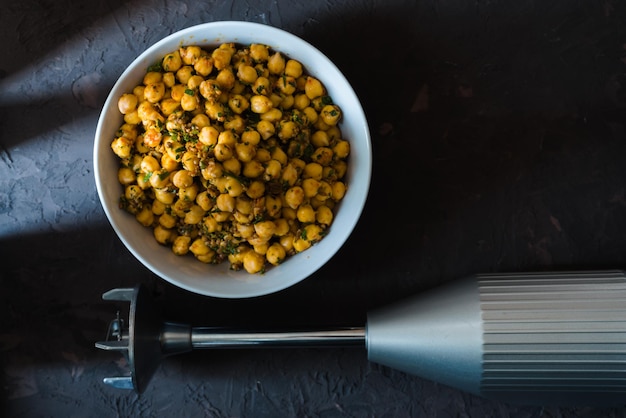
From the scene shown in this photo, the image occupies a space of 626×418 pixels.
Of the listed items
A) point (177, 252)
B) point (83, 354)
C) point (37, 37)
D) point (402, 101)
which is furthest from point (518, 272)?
point (37, 37)

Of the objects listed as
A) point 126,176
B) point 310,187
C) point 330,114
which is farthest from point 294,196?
point 126,176

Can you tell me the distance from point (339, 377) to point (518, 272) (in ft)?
1.08

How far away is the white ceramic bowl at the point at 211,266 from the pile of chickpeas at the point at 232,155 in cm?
1

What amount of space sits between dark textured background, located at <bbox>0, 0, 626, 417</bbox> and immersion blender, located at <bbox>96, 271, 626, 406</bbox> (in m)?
0.08

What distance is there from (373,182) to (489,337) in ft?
0.99

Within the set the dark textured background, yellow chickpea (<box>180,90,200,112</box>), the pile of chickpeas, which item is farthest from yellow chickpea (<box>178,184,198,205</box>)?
the dark textured background

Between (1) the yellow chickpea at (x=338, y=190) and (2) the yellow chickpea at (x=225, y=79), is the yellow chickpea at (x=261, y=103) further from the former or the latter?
(1) the yellow chickpea at (x=338, y=190)

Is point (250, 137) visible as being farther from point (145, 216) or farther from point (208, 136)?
point (145, 216)

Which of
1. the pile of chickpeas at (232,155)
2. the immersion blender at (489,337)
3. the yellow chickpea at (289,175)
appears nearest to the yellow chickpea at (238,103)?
the pile of chickpeas at (232,155)

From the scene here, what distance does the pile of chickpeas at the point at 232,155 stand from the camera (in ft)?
2.68

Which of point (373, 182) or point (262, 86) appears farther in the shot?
point (373, 182)

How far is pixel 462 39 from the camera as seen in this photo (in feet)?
3.21

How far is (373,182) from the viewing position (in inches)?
38.5

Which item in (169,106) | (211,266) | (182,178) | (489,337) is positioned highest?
(169,106)
